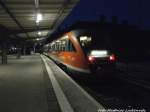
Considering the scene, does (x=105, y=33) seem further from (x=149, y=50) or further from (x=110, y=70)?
(x=149, y=50)

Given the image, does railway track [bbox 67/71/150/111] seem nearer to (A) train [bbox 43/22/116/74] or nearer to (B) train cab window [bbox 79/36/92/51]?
(A) train [bbox 43/22/116/74]

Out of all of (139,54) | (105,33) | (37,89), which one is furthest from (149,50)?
(37,89)

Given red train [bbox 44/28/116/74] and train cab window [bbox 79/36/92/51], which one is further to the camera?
train cab window [bbox 79/36/92/51]

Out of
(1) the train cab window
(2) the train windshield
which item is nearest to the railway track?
(2) the train windshield

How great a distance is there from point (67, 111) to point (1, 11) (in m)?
16.8

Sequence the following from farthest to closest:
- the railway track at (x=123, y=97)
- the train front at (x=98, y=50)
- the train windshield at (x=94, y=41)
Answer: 1. the train windshield at (x=94, y=41)
2. the train front at (x=98, y=50)
3. the railway track at (x=123, y=97)

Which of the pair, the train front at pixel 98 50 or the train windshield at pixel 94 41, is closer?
the train front at pixel 98 50

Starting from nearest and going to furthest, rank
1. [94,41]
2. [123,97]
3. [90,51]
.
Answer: [123,97] → [90,51] → [94,41]

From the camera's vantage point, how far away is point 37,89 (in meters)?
12.2

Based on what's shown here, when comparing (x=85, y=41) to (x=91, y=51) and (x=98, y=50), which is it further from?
(x=98, y=50)

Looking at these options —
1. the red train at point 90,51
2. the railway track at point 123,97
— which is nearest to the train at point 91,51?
the red train at point 90,51

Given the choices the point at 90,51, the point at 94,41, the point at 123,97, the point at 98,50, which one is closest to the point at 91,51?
the point at 90,51

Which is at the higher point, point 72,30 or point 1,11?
point 1,11

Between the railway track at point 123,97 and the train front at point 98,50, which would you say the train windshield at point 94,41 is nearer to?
the train front at point 98,50
